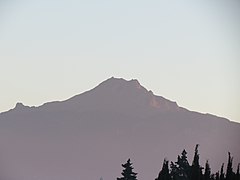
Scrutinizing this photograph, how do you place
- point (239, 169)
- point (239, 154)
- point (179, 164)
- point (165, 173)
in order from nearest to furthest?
point (165, 173) < point (239, 169) < point (179, 164) < point (239, 154)

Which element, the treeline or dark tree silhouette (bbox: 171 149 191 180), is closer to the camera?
the treeline

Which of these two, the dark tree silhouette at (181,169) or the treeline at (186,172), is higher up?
the dark tree silhouette at (181,169)

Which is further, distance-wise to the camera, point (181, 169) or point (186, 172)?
point (181, 169)

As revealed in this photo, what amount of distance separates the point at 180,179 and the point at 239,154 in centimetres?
1838

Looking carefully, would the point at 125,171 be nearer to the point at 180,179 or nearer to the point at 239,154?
the point at 180,179

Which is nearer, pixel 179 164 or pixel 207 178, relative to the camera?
pixel 207 178

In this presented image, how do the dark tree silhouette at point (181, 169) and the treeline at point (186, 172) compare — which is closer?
the treeline at point (186, 172)

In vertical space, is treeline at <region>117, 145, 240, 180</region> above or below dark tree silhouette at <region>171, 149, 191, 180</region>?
below

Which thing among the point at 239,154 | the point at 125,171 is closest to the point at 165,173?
the point at 125,171

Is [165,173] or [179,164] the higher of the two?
[179,164]

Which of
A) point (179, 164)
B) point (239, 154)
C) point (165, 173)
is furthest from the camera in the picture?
point (239, 154)

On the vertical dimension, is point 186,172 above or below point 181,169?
below

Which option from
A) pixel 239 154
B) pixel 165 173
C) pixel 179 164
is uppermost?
pixel 239 154

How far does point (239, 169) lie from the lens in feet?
119
